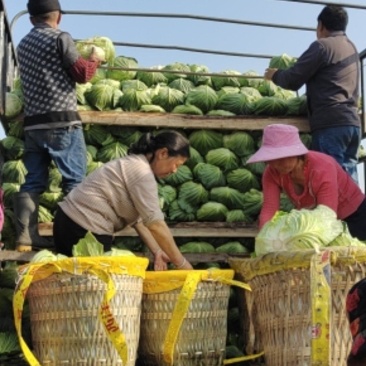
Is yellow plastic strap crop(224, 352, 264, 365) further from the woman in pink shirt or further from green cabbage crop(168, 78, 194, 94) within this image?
green cabbage crop(168, 78, 194, 94)

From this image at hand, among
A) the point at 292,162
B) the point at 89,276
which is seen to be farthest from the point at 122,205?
the point at 292,162

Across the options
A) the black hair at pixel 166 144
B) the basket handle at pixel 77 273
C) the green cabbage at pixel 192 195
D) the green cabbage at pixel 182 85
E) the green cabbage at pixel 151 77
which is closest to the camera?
the basket handle at pixel 77 273

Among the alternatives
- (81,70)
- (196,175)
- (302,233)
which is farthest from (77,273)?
(196,175)

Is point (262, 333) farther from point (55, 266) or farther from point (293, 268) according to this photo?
point (55, 266)

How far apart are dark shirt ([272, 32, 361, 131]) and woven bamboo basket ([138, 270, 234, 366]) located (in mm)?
1761

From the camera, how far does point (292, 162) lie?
15.8 feet

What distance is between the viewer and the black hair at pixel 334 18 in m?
5.80

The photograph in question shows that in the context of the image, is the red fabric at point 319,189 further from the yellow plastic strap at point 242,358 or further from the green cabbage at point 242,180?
the yellow plastic strap at point 242,358

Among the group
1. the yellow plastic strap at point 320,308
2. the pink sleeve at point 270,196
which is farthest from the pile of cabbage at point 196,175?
the yellow plastic strap at point 320,308

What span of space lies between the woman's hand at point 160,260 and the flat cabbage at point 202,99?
5.11 feet

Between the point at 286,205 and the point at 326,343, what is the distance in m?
2.22

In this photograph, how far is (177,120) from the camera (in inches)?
227

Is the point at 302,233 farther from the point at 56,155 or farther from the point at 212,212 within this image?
the point at 56,155

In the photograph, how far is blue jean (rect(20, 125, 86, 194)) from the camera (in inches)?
209
